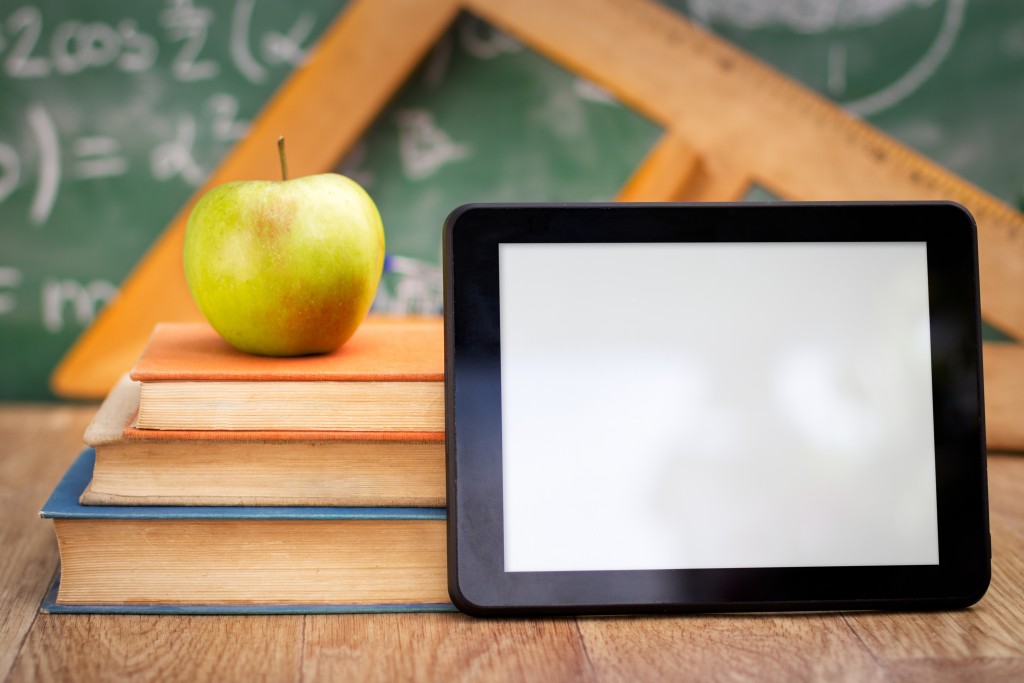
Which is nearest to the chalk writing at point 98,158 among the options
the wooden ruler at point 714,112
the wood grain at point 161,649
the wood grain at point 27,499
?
the wood grain at point 27,499

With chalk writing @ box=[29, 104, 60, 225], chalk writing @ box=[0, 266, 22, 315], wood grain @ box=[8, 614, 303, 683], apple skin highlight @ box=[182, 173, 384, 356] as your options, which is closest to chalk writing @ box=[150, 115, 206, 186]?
chalk writing @ box=[29, 104, 60, 225]

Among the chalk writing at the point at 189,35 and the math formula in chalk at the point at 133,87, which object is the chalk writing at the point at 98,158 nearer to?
the math formula in chalk at the point at 133,87

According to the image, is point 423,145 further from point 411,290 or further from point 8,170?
point 8,170

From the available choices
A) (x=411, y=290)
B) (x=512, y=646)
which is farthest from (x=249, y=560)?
(x=411, y=290)

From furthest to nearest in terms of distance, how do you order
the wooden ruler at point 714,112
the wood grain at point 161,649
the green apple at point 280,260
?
the wooden ruler at point 714,112 < the green apple at point 280,260 < the wood grain at point 161,649

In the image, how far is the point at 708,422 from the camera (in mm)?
487

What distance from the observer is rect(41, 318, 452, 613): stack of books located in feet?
1.61

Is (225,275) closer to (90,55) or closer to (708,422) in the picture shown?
(708,422)

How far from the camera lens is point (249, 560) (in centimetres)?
49

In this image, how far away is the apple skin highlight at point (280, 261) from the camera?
53cm

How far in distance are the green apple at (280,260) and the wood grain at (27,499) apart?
188mm

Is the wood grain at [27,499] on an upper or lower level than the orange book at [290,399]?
lower

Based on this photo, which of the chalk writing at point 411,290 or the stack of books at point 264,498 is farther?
the chalk writing at point 411,290

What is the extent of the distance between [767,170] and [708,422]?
72 centimetres
